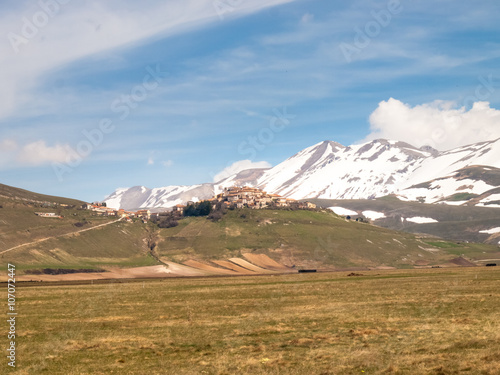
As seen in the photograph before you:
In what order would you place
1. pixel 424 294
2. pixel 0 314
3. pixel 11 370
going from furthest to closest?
pixel 424 294 < pixel 0 314 < pixel 11 370

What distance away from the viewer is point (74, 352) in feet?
109

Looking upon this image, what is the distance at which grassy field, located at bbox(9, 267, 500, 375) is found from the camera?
27484 millimetres

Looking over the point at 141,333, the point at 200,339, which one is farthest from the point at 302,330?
the point at 141,333

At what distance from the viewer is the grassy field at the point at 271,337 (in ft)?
90.2

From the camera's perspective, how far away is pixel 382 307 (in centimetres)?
4938

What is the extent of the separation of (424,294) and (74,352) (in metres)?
42.5

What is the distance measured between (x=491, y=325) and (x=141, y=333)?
2500 cm

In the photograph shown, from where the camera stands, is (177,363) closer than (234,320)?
Yes

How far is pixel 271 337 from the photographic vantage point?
119 feet

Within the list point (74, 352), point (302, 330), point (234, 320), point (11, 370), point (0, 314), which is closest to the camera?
point (11, 370)

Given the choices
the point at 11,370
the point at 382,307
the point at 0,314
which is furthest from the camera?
the point at 0,314

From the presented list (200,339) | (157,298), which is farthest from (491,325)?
(157,298)

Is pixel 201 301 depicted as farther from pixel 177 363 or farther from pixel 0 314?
pixel 177 363

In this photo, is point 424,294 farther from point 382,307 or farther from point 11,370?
point 11,370
